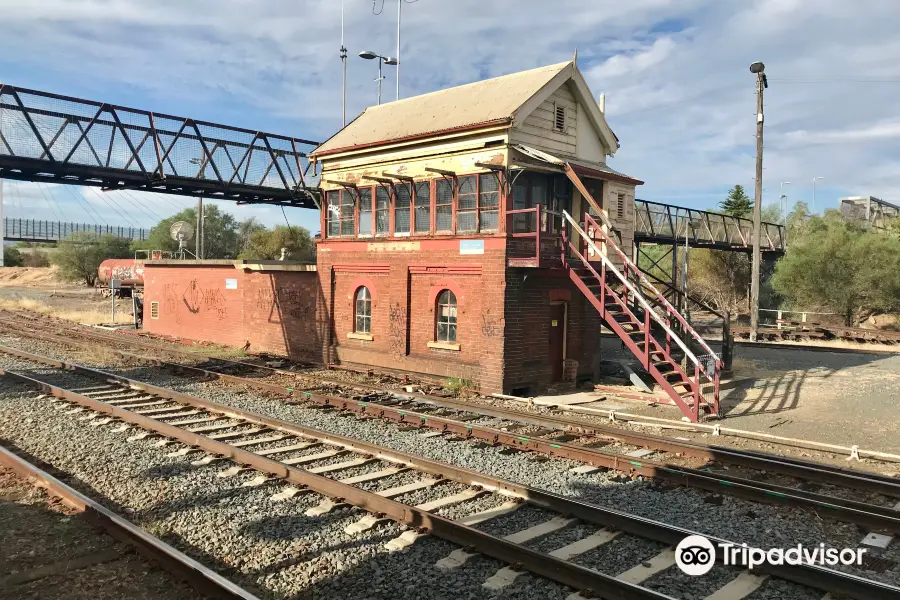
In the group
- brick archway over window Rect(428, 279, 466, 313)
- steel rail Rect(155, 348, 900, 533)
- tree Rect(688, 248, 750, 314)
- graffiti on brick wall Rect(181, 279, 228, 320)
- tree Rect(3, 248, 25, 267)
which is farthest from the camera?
tree Rect(3, 248, 25, 267)

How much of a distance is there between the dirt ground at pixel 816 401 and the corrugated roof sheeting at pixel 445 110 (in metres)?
7.19

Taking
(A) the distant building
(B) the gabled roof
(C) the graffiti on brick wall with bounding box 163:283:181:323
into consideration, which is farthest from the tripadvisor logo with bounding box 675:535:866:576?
(A) the distant building

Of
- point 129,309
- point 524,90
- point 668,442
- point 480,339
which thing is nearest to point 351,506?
point 668,442

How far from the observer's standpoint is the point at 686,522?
6.48 meters

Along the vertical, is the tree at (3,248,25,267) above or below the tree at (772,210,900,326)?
above

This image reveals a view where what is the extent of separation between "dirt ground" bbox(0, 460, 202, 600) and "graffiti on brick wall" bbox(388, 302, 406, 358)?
984 cm

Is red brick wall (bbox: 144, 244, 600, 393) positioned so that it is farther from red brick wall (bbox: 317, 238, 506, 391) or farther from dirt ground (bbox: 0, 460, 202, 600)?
dirt ground (bbox: 0, 460, 202, 600)

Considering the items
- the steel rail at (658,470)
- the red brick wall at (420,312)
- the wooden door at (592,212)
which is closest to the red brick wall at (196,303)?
the red brick wall at (420,312)

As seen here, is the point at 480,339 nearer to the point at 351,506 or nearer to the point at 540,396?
the point at 540,396

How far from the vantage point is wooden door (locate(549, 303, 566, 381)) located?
15281mm

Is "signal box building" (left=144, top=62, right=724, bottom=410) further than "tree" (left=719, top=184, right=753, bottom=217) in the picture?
No

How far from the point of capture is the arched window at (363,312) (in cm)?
1750

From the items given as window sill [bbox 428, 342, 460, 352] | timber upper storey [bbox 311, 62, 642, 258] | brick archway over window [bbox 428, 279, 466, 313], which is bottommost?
window sill [bbox 428, 342, 460, 352]

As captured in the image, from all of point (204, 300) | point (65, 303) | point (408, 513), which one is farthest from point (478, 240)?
point (65, 303)
